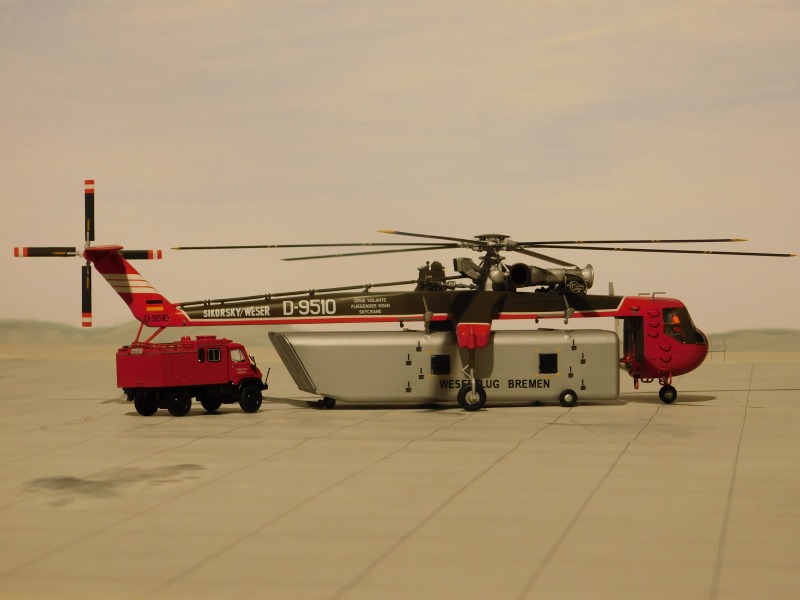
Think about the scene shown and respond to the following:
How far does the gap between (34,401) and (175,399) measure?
325 inches

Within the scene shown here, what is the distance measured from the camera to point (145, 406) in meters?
29.1

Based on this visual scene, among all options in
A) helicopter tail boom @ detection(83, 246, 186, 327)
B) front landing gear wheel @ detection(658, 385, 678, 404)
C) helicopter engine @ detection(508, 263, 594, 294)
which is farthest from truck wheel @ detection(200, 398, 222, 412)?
front landing gear wheel @ detection(658, 385, 678, 404)

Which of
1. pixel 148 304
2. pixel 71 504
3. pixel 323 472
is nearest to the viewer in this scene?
pixel 71 504

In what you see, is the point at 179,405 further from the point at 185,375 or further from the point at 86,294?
the point at 86,294

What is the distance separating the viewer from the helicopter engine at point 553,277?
29.5 m

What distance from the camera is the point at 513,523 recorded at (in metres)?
15.3

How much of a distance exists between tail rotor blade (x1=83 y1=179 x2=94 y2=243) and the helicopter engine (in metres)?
12.3

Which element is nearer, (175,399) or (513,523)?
(513,523)

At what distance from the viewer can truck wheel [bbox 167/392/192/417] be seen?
94.6 ft

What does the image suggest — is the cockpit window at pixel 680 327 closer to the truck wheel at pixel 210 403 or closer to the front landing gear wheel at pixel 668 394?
the front landing gear wheel at pixel 668 394

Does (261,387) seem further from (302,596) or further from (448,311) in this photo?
(302,596)

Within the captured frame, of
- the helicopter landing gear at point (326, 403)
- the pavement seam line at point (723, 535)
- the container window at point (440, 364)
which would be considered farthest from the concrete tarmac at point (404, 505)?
the helicopter landing gear at point (326, 403)

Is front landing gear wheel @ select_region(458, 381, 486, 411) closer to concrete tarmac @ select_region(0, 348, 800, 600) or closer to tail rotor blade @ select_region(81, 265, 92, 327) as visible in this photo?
concrete tarmac @ select_region(0, 348, 800, 600)

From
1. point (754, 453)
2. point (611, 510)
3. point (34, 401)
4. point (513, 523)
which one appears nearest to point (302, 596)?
point (513, 523)
